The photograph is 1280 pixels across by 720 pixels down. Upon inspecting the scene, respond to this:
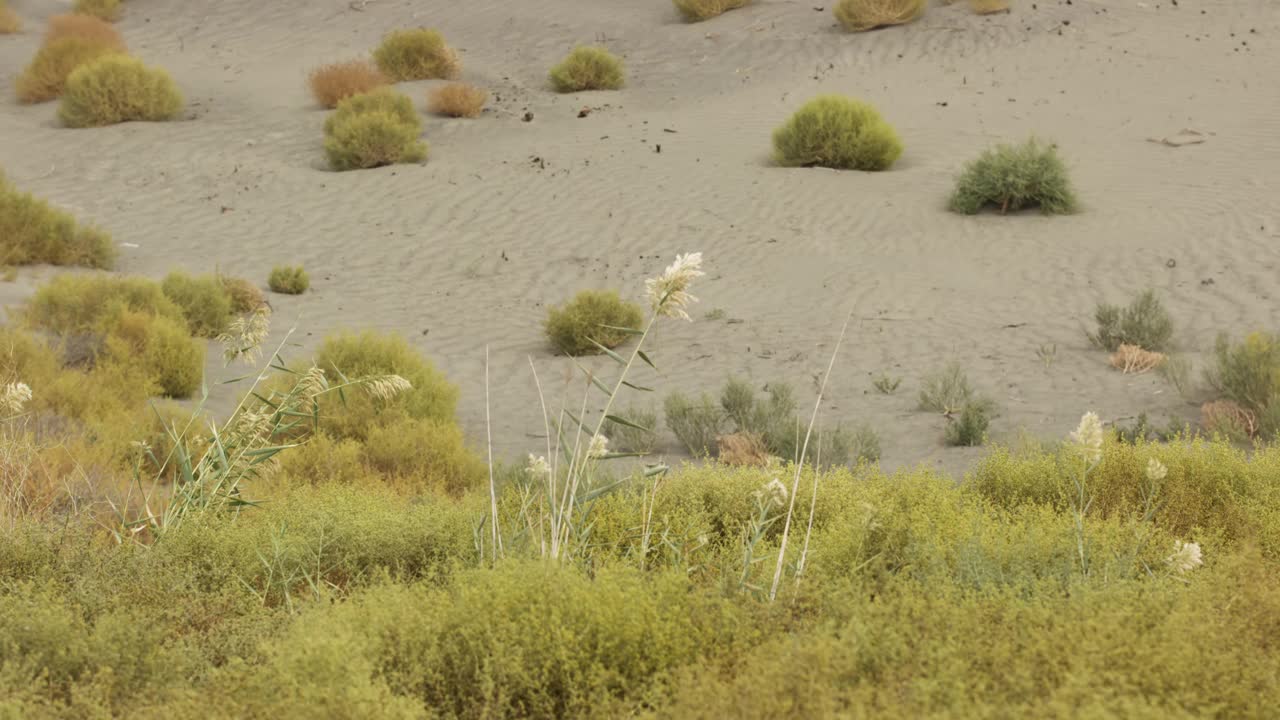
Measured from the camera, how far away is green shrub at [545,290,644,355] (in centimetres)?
1048

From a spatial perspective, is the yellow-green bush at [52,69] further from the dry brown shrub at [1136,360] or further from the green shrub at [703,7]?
the dry brown shrub at [1136,360]

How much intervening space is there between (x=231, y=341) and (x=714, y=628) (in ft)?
7.93

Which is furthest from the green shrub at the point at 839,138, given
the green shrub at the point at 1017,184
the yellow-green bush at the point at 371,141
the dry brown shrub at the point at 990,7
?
the dry brown shrub at the point at 990,7

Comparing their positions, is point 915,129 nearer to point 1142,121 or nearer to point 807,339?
point 1142,121

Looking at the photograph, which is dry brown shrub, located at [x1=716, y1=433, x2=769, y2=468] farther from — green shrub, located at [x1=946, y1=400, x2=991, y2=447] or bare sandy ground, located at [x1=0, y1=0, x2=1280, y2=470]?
green shrub, located at [x1=946, y1=400, x2=991, y2=447]

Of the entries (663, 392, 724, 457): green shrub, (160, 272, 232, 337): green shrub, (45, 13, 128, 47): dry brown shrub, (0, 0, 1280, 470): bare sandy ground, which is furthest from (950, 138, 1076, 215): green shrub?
(45, 13, 128, 47): dry brown shrub

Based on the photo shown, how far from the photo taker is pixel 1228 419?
7520 mm

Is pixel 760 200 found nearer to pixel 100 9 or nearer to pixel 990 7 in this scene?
pixel 990 7

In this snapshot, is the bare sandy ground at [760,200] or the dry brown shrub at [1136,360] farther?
the bare sandy ground at [760,200]

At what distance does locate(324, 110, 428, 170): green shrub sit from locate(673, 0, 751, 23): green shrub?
31.1 feet

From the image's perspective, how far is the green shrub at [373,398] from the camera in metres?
7.70

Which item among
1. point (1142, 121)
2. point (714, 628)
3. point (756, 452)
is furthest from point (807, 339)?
point (1142, 121)

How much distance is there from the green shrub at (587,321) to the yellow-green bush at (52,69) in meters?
13.3

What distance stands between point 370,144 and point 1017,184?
9.04m
